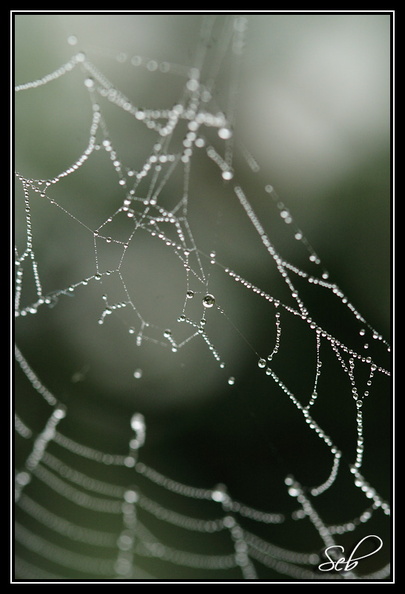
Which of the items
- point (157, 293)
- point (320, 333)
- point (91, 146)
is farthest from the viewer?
point (157, 293)

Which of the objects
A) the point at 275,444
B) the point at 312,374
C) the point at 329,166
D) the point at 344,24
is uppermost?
the point at 344,24

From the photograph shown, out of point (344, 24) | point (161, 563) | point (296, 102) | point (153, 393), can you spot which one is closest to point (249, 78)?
point (296, 102)

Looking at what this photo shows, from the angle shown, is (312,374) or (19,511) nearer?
(312,374)

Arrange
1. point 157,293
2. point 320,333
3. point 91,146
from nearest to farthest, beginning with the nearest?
point 320,333, point 91,146, point 157,293

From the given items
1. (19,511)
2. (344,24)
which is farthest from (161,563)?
(344,24)

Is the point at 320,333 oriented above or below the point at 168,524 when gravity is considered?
above

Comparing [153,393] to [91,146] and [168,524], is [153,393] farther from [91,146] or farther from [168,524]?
[91,146]

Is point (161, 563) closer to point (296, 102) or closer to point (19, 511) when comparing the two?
point (19, 511)
